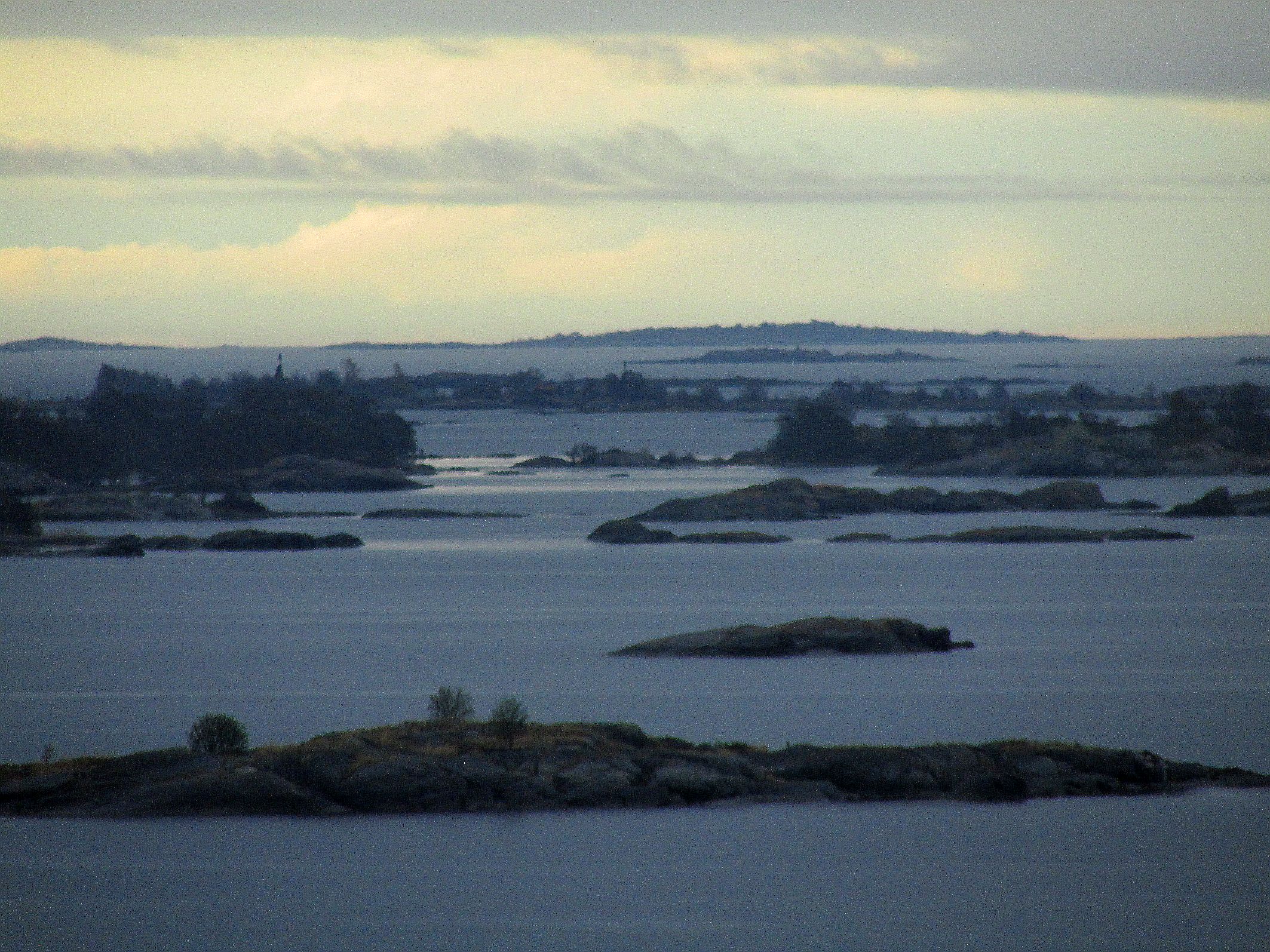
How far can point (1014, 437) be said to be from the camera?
126 meters

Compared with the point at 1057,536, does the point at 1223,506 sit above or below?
above

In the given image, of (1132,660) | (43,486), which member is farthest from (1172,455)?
(1132,660)

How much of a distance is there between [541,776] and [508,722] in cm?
103

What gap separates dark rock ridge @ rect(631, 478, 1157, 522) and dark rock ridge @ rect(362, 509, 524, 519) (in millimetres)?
9183

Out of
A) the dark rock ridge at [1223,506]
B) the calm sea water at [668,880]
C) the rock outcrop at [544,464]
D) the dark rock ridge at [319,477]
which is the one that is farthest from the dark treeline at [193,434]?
the calm sea water at [668,880]

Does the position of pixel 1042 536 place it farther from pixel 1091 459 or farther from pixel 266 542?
pixel 1091 459

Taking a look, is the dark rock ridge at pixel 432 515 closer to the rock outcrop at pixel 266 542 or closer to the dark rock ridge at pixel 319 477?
the rock outcrop at pixel 266 542

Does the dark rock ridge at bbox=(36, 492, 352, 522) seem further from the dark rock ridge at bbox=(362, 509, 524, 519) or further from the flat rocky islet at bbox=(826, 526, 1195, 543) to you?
the flat rocky islet at bbox=(826, 526, 1195, 543)

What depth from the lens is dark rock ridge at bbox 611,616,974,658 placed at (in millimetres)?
41562

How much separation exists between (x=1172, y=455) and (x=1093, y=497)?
102 ft

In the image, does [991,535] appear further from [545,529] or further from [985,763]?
[985,763]

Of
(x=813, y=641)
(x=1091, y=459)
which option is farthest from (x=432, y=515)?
(x=813, y=641)

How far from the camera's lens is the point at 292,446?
12575 cm

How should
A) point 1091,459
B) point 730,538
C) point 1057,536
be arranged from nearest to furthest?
point 730,538, point 1057,536, point 1091,459
